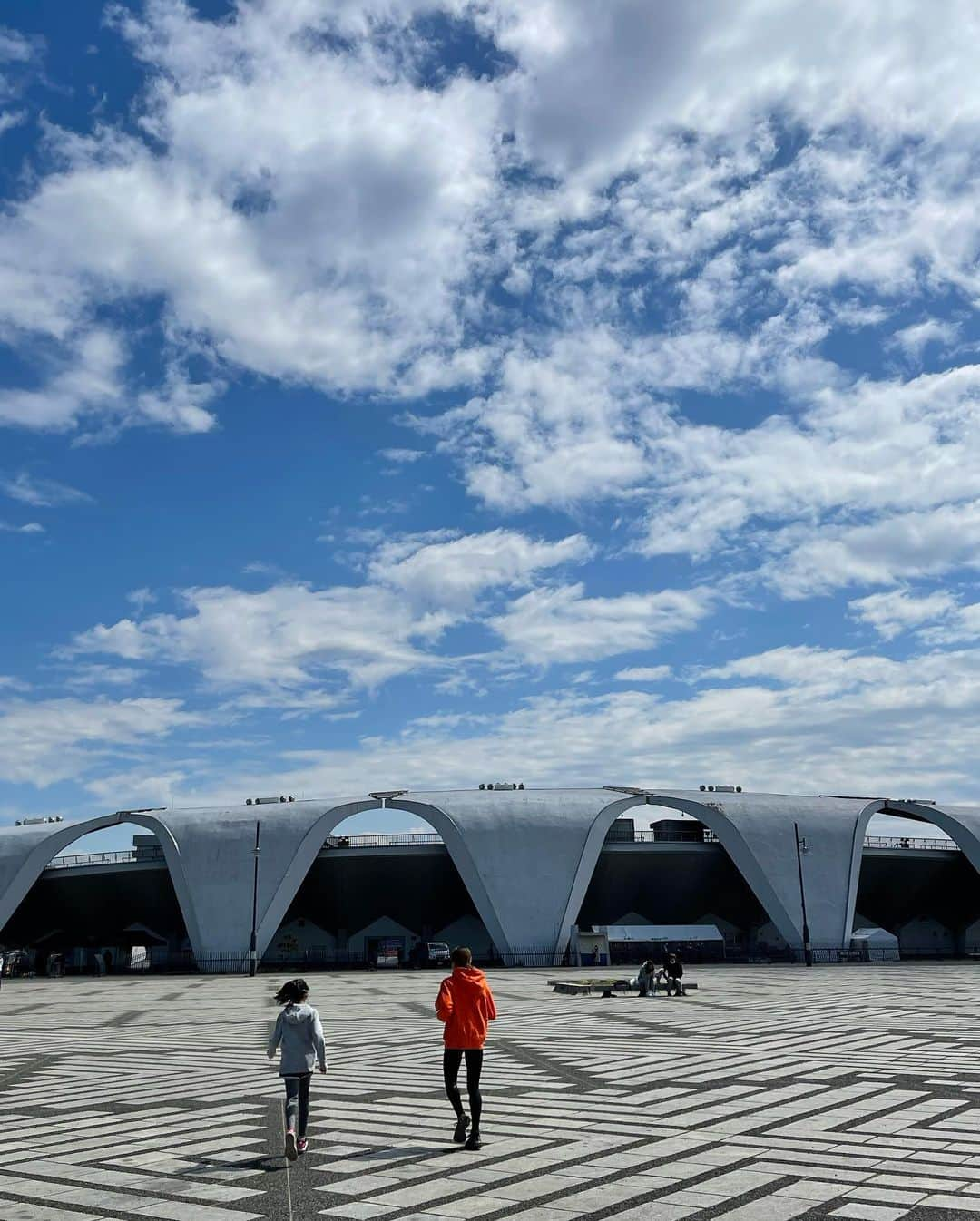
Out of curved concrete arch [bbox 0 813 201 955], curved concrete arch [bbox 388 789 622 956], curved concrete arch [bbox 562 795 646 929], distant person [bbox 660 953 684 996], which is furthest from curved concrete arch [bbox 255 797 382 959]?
distant person [bbox 660 953 684 996]

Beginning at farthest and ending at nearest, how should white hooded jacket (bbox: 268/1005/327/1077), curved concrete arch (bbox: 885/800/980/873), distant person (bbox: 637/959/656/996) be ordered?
1. curved concrete arch (bbox: 885/800/980/873)
2. distant person (bbox: 637/959/656/996)
3. white hooded jacket (bbox: 268/1005/327/1077)

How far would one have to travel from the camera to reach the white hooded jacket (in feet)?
28.3

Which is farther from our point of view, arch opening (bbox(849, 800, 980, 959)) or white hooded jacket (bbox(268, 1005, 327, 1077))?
arch opening (bbox(849, 800, 980, 959))

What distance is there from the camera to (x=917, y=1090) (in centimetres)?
1179

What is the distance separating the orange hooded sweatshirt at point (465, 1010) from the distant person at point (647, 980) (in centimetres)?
2120

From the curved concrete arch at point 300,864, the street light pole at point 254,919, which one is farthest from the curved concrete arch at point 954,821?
the street light pole at point 254,919

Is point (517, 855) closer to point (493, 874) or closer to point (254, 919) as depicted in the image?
point (493, 874)

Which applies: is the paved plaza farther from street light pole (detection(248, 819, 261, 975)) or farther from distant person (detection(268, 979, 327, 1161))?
street light pole (detection(248, 819, 261, 975))

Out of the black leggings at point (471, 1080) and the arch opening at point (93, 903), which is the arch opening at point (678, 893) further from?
the black leggings at point (471, 1080)

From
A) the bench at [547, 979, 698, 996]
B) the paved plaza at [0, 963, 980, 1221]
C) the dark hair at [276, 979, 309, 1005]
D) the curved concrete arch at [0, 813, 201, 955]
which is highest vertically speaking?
the curved concrete arch at [0, 813, 201, 955]

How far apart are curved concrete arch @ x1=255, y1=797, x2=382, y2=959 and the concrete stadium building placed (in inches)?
3.3

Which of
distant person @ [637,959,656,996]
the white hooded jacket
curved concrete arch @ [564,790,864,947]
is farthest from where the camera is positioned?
curved concrete arch @ [564,790,864,947]

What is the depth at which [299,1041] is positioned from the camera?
8.70 m

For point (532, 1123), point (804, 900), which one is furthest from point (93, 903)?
point (532, 1123)
